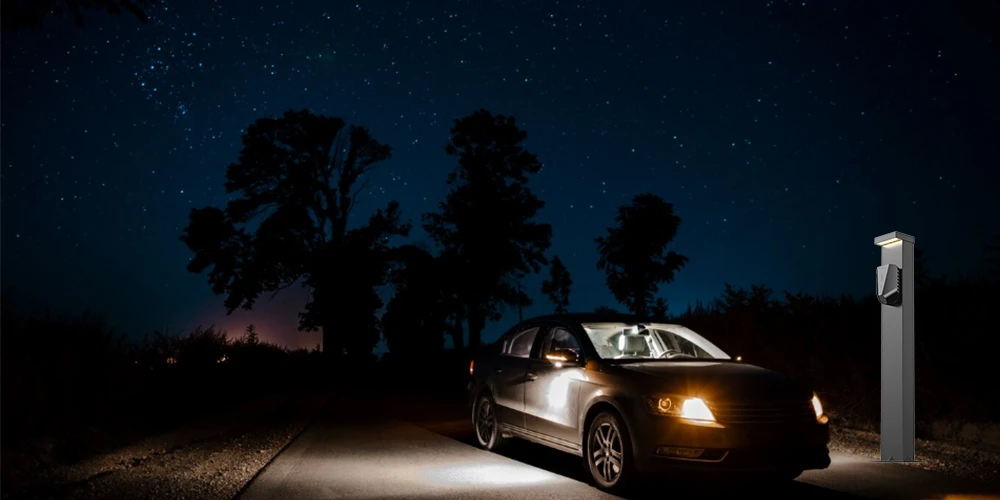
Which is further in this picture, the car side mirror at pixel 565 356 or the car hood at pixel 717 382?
the car side mirror at pixel 565 356

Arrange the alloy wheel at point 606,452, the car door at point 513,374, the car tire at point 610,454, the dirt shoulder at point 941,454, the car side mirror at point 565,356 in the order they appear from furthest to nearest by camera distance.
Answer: the car door at point 513,374 < the dirt shoulder at point 941,454 < the car side mirror at point 565,356 < the alloy wheel at point 606,452 < the car tire at point 610,454

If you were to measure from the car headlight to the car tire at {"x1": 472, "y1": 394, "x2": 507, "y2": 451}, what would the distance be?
11.8 ft

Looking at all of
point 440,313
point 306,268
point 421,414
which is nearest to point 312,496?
point 421,414

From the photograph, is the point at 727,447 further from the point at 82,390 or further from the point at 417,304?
the point at 417,304

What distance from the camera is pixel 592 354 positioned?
926 cm

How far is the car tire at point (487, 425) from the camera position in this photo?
36.7ft

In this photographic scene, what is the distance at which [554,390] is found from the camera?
9719mm

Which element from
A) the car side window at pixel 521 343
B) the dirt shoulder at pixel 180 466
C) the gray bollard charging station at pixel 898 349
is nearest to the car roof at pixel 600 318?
the car side window at pixel 521 343

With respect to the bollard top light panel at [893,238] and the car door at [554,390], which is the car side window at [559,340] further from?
the bollard top light panel at [893,238]

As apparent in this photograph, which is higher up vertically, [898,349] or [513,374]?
[898,349]

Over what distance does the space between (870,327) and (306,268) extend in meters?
32.3

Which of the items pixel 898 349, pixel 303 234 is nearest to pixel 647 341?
pixel 898 349

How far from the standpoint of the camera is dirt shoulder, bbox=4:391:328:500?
809 centimetres

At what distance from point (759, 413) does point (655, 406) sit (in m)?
0.93
